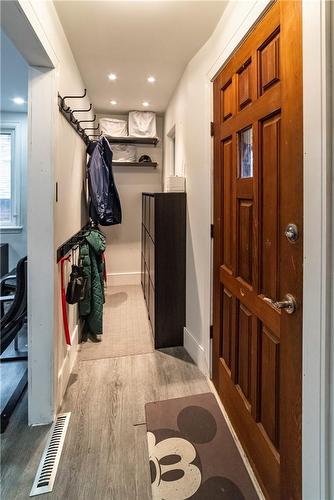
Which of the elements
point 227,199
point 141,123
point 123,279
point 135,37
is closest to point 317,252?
point 227,199

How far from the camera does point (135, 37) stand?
2.18m

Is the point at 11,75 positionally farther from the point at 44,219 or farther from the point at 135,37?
the point at 44,219

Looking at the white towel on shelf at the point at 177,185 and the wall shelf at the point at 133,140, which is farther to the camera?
the wall shelf at the point at 133,140

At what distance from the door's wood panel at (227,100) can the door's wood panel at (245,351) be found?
1.15 metres

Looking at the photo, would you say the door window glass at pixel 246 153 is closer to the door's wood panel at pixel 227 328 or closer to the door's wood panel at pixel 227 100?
the door's wood panel at pixel 227 100

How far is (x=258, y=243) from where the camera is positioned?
1.37 m

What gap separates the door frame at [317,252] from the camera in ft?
2.88

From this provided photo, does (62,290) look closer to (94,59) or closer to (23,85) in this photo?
(94,59)

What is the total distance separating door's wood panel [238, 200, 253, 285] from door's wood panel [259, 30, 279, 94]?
54cm

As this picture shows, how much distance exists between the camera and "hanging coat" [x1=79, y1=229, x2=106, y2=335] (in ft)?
8.70

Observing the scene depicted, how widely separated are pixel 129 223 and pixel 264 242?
3.54 metres

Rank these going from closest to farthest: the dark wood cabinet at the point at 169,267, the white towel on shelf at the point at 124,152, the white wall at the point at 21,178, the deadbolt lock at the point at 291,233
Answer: the deadbolt lock at the point at 291,233, the dark wood cabinet at the point at 169,267, the white wall at the point at 21,178, the white towel on shelf at the point at 124,152

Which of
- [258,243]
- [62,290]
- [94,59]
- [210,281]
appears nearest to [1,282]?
[62,290]

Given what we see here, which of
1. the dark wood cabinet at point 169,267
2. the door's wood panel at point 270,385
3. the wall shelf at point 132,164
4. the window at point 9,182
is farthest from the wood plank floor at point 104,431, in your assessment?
the wall shelf at point 132,164
